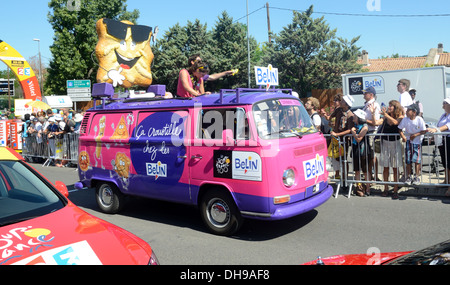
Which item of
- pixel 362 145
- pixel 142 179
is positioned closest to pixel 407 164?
pixel 362 145

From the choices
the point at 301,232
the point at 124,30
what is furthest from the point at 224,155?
the point at 124,30

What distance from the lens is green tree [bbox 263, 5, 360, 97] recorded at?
109 ft

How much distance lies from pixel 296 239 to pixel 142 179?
2701 mm

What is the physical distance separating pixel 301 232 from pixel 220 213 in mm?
1248

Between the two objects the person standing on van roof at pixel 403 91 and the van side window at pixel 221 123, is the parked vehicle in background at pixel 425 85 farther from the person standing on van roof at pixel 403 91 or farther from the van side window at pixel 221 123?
the van side window at pixel 221 123

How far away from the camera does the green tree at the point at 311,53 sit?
3325cm

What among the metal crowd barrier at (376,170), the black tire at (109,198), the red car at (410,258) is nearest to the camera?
the red car at (410,258)

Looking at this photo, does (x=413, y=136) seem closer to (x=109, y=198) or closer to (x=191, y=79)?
(x=191, y=79)

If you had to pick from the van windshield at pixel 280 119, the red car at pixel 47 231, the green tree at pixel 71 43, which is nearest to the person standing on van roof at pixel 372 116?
the van windshield at pixel 280 119

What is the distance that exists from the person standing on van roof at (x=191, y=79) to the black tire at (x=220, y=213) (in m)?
2.14

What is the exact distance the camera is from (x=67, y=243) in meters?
2.83
